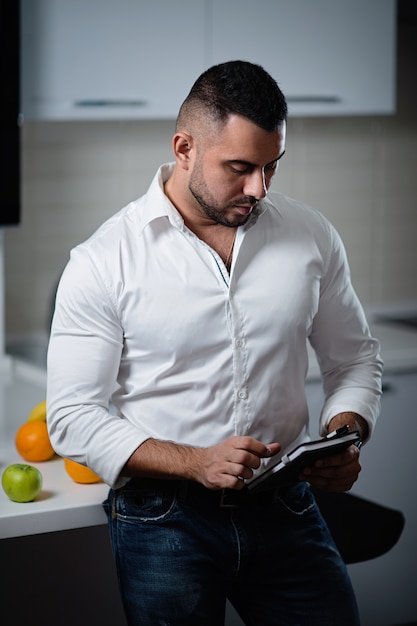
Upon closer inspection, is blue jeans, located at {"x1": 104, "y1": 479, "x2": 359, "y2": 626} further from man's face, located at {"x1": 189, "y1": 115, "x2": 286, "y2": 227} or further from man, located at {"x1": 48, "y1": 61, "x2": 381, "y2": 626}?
man's face, located at {"x1": 189, "y1": 115, "x2": 286, "y2": 227}

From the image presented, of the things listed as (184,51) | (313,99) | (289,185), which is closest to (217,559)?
(184,51)

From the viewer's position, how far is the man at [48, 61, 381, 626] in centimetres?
150

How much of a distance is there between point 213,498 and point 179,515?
0.20ft

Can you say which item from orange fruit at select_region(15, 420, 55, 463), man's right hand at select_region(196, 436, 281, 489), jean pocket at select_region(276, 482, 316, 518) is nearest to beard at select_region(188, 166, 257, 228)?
man's right hand at select_region(196, 436, 281, 489)

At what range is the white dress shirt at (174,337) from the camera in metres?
1.52

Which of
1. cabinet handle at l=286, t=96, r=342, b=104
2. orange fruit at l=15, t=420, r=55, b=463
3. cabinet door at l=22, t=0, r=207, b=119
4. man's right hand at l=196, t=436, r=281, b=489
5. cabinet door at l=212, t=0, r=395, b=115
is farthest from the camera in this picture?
cabinet handle at l=286, t=96, r=342, b=104

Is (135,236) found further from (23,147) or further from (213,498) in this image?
(23,147)

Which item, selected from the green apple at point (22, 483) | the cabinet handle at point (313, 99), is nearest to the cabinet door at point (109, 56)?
the cabinet handle at point (313, 99)

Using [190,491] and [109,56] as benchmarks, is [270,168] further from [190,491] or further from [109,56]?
[109,56]

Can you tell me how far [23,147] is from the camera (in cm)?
298

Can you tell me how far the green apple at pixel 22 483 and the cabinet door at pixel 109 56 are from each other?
1249 mm

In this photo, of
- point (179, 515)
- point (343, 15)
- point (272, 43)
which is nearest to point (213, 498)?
point (179, 515)

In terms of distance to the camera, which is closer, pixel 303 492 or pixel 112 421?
pixel 112 421

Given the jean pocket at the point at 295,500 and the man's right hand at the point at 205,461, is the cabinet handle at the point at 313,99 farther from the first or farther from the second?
the man's right hand at the point at 205,461
